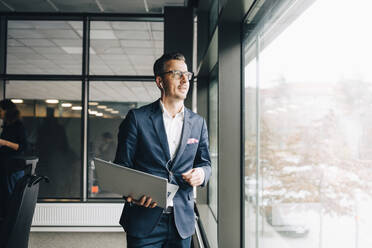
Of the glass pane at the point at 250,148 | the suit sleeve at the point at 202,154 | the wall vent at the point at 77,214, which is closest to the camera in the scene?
the suit sleeve at the point at 202,154

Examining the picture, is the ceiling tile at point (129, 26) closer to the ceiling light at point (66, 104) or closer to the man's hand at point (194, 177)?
the ceiling light at point (66, 104)

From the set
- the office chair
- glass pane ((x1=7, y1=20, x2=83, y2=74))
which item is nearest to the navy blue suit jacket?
the office chair

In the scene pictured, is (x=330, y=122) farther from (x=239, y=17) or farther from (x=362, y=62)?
(x=239, y=17)

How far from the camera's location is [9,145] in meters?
3.45

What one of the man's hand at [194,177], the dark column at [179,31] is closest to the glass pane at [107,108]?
the dark column at [179,31]

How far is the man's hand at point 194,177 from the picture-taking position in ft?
4.42

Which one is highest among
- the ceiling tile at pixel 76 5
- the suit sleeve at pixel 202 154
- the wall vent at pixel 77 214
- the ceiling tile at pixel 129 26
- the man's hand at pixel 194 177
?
the ceiling tile at pixel 76 5

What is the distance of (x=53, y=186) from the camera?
4.47 meters

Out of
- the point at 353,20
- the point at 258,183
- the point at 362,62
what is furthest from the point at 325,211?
the point at 258,183

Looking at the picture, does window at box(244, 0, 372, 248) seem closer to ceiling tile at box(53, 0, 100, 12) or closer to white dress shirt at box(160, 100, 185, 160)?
white dress shirt at box(160, 100, 185, 160)

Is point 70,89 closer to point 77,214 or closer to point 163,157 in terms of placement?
point 77,214

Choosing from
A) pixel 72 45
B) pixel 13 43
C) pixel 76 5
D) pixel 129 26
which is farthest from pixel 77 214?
pixel 76 5

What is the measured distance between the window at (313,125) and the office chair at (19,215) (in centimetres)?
133

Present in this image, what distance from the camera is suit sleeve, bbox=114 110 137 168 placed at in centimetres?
142
